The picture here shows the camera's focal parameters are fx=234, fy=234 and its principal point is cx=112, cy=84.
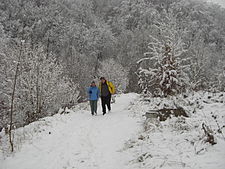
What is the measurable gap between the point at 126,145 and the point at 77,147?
4.51 feet

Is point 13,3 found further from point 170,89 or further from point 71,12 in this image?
point 170,89


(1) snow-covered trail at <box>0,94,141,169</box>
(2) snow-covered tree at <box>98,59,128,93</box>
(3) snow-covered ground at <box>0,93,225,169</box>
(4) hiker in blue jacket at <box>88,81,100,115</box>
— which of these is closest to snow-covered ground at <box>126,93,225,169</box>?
(3) snow-covered ground at <box>0,93,225,169</box>

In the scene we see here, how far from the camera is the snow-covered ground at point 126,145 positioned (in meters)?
4.82

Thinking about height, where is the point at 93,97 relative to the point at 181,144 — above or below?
above

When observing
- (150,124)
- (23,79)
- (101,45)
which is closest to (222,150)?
(150,124)

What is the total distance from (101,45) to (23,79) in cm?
3953

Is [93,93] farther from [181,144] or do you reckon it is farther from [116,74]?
[116,74]

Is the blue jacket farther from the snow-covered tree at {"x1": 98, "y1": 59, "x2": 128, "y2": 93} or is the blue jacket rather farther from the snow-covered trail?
the snow-covered tree at {"x1": 98, "y1": 59, "x2": 128, "y2": 93}

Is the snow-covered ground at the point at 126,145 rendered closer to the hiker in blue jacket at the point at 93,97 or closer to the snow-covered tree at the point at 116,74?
the hiker in blue jacket at the point at 93,97

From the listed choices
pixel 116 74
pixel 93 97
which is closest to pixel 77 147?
pixel 93 97

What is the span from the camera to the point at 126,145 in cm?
655

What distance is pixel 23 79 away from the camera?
17109 millimetres

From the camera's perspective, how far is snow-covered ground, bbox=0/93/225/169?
482 cm

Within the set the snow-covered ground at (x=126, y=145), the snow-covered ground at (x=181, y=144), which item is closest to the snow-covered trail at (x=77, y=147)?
the snow-covered ground at (x=126, y=145)
